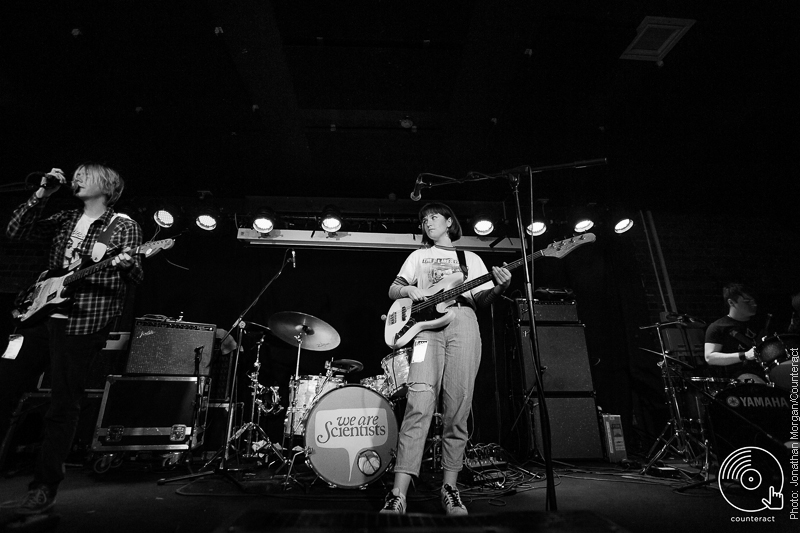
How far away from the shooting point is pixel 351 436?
132 inches

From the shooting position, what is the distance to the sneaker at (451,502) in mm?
2346

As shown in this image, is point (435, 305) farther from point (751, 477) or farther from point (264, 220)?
point (264, 220)

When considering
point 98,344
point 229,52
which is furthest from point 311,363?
point 229,52

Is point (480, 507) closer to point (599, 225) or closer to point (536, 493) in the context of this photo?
point (536, 493)

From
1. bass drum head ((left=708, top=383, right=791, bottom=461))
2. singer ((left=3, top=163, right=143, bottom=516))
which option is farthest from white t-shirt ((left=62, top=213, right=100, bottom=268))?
bass drum head ((left=708, top=383, right=791, bottom=461))

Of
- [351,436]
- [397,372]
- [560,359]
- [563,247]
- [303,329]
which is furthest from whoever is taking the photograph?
[560,359]

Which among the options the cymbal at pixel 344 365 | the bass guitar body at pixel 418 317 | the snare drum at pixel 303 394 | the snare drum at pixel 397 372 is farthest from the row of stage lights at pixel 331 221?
the bass guitar body at pixel 418 317

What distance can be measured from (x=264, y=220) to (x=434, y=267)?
3.26 m

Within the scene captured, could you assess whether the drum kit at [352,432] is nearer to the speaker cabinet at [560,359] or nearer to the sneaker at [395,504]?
the sneaker at [395,504]

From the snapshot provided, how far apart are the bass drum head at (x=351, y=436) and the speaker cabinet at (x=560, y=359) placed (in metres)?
2.15

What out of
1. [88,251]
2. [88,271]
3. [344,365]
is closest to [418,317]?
[344,365]

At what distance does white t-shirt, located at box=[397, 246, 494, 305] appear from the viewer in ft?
10.4

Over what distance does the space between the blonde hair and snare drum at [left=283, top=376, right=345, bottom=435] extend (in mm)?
2288

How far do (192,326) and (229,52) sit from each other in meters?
2.86
